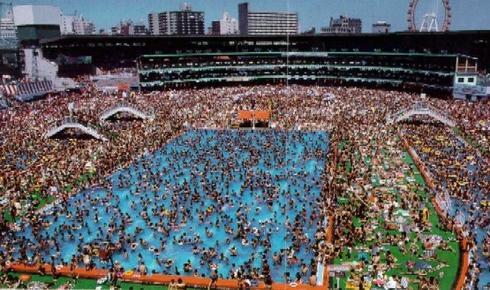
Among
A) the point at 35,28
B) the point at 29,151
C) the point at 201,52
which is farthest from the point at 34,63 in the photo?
the point at 29,151

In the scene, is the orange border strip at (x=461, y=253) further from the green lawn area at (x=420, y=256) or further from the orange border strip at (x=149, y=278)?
the orange border strip at (x=149, y=278)

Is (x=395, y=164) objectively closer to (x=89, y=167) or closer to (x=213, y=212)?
(x=213, y=212)

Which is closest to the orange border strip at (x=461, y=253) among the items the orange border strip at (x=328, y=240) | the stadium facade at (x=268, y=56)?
the orange border strip at (x=328, y=240)

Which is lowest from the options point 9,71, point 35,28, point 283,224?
point 283,224

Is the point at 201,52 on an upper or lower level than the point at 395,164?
upper

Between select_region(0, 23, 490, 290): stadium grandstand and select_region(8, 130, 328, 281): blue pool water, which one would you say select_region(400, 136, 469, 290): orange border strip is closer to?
select_region(0, 23, 490, 290): stadium grandstand

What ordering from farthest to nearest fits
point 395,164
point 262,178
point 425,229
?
point 395,164 < point 262,178 < point 425,229
